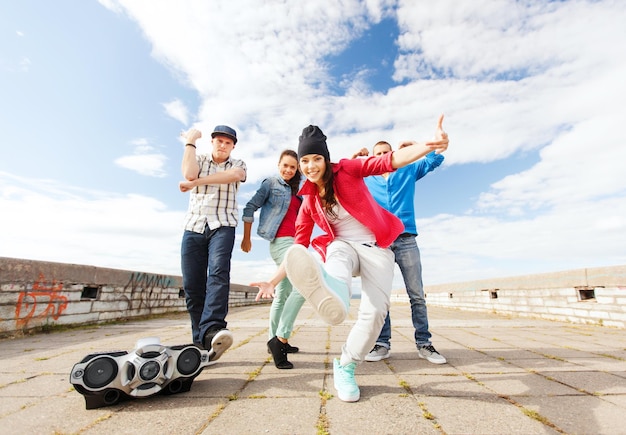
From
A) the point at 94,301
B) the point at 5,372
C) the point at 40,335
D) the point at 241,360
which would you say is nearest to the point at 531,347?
the point at 241,360

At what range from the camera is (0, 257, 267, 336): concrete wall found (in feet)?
15.3

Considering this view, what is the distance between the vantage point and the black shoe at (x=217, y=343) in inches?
92.3

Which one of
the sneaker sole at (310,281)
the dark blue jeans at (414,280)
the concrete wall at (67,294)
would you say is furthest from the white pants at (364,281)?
the concrete wall at (67,294)

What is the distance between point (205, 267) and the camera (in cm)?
291

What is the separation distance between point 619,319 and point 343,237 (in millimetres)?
5960

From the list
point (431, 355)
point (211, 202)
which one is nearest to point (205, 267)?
point (211, 202)

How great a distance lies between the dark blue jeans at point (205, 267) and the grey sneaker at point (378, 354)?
54.0 inches

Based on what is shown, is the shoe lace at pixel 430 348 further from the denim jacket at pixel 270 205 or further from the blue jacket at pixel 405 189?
the denim jacket at pixel 270 205

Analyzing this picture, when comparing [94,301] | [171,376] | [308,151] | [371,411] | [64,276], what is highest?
[308,151]

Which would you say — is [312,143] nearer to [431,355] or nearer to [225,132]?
[225,132]

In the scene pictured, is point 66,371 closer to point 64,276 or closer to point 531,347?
point 64,276

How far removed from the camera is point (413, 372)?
2588 millimetres

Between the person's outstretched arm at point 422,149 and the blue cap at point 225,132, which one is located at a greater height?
the blue cap at point 225,132

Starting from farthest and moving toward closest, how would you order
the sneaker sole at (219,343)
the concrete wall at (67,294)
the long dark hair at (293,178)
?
the concrete wall at (67,294), the long dark hair at (293,178), the sneaker sole at (219,343)
